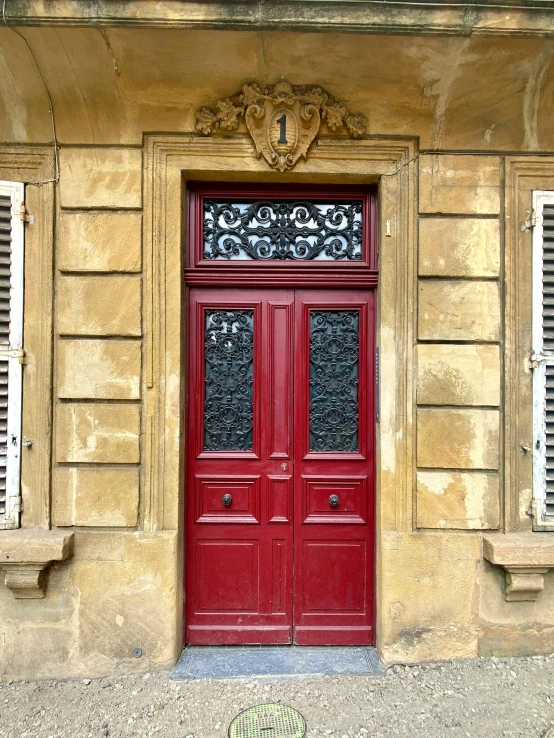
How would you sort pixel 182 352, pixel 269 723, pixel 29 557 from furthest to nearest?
pixel 182 352
pixel 29 557
pixel 269 723

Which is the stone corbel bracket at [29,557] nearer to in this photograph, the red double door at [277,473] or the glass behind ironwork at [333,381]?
the red double door at [277,473]

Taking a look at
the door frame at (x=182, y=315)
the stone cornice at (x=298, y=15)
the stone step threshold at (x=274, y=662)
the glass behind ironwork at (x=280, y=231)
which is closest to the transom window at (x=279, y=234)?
the glass behind ironwork at (x=280, y=231)

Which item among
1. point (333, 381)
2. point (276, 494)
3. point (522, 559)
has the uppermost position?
point (333, 381)

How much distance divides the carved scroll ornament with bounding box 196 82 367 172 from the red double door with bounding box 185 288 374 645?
1093mm

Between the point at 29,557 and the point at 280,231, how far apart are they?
119 inches

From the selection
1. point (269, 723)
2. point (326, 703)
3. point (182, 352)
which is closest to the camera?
point (269, 723)

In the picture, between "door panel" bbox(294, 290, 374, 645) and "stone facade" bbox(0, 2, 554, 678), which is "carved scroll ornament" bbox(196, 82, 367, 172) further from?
"door panel" bbox(294, 290, 374, 645)

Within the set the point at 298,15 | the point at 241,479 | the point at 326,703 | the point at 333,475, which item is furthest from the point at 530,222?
the point at 326,703

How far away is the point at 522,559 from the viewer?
10.4 feet

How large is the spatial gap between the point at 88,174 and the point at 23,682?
3.72m

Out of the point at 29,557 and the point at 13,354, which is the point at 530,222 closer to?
the point at 13,354

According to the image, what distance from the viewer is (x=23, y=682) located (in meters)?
3.18

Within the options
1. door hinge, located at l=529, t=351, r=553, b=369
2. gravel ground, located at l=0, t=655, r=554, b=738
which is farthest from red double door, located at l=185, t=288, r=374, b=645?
door hinge, located at l=529, t=351, r=553, b=369

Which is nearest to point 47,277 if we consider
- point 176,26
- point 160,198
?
point 160,198
